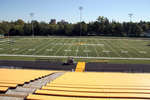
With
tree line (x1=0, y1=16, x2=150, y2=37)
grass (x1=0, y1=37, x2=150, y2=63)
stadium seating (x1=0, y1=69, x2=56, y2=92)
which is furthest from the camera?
tree line (x1=0, y1=16, x2=150, y2=37)

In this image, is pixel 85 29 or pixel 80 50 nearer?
pixel 80 50

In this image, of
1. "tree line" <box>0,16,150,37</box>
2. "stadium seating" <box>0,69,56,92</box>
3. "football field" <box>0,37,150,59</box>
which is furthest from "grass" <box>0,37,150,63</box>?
"tree line" <box>0,16,150,37</box>

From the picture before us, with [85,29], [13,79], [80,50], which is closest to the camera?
[13,79]

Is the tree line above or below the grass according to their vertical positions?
above

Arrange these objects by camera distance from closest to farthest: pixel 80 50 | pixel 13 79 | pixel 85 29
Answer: pixel 13 79, pixel 80 50, pixel 85 29

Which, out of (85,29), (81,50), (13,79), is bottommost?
(81,50)

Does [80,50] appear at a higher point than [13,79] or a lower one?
lower

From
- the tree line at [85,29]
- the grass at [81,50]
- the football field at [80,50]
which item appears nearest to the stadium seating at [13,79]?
the grass at [81,50]

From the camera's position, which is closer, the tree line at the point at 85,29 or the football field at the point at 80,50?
the football field at the point at 80,50

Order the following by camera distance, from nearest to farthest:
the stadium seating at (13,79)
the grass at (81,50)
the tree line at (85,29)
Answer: the stadium seating at (13,79) → the grass at (81,50) → the tree line at (85,29)

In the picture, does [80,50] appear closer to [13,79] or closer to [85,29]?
[13,79]

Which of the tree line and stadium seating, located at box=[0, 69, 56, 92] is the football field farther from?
the tree line

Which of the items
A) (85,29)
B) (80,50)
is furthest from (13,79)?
(85,29)

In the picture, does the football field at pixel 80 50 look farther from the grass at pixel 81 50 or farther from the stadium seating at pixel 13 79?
the stadium seating at pixel 13 79
